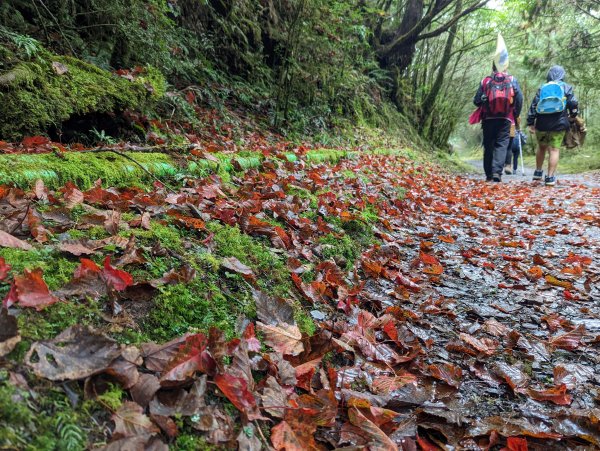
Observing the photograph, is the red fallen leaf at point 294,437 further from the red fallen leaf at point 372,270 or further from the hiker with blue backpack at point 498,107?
the hiker with blue backpack at point 498,107

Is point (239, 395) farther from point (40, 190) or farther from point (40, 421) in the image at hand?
point (40, 190)

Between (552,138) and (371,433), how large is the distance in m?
9.05

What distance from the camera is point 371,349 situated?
70.9 inches

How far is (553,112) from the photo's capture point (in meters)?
7.92

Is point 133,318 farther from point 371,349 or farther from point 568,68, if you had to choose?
point 568,68

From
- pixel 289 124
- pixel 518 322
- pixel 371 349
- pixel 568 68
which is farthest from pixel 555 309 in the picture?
pixel 568 68

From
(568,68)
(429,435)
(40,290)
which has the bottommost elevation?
(429,435)

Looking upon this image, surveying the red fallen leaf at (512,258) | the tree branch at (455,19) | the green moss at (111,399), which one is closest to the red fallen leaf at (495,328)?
the red fallen leaf at (512,258)

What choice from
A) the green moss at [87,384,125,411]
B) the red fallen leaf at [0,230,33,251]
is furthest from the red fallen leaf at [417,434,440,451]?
the red fallen leaf at [0,230,33,251]

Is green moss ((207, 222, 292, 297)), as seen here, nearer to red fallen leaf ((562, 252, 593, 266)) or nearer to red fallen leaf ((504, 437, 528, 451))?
red fallen leaf ((504, 437, 528, 451))

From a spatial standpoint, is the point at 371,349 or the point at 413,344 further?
the point at 413,344

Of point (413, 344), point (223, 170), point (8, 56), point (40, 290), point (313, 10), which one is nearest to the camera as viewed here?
point (40, 290)

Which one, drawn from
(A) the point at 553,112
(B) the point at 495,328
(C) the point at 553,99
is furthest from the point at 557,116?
(B) the point at 495,328

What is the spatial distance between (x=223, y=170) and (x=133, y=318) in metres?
2.24
